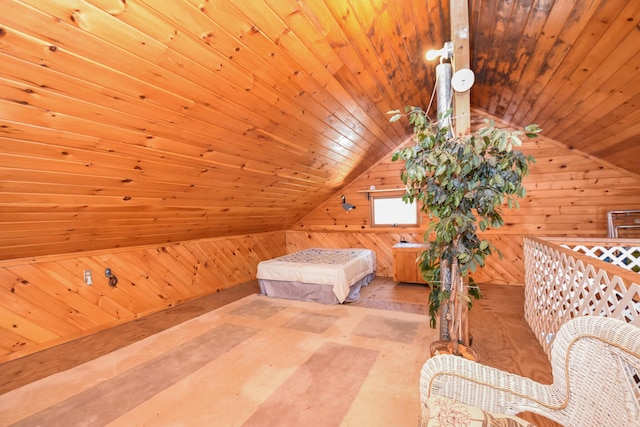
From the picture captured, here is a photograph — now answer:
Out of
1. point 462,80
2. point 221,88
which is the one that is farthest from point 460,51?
point 221,88

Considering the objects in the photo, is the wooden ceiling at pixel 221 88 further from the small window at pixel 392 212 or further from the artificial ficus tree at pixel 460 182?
the small window at pixel 392 212

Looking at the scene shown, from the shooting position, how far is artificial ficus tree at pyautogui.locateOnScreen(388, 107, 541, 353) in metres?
1.76

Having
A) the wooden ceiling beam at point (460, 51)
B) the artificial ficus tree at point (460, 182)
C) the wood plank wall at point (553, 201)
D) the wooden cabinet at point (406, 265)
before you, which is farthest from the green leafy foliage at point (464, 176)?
the wood plank wall at point (553, 201)

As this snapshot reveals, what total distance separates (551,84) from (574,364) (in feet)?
8.45

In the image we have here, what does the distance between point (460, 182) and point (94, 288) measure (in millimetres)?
3797

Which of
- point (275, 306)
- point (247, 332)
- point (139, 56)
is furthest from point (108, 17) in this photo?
point (275, 306)

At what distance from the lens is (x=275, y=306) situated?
367 centimetres

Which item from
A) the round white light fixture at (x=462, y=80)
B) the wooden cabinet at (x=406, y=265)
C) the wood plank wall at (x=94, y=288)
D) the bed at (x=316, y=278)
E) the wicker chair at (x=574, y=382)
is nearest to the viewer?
the wicker chair at (x=574, y=382)

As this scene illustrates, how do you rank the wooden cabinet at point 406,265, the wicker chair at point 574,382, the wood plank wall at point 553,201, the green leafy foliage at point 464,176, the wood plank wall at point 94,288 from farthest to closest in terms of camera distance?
the wooden cabinet at point 406,265 < the wood plank wall at point 553,201 < the wood plank wall at point 94,288 < the green leafy foliage at point 464,176 < the wicker chair at point 574,382

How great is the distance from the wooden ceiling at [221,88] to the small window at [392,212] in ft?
6.84

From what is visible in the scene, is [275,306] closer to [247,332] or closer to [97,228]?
[247,332]

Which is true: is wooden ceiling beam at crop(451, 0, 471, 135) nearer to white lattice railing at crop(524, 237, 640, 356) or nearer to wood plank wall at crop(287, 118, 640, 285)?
white lattice railing at crop(524, 237, 640, 356)

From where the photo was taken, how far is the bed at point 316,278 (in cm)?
369

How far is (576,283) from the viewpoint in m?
1.95
